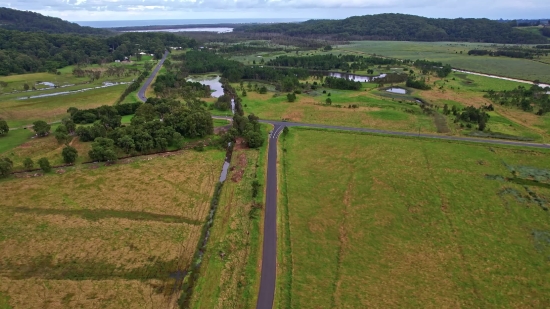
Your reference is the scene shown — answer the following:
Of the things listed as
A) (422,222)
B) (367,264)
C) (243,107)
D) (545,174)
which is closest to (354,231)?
(367,264)

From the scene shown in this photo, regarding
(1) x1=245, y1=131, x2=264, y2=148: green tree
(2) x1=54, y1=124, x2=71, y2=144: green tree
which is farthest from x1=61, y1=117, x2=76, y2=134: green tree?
(1) x1=245, y1=131, x2=264, y2=148: green tree

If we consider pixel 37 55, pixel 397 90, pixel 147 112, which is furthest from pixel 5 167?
pixel 37 55

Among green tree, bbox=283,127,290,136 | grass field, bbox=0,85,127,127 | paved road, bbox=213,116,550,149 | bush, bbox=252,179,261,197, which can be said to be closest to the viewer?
bush, bbox=252,179,261,197

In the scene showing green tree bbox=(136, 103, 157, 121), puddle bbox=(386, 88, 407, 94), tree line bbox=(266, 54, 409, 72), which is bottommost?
green tree bbox=(136, 103, 157, 121)

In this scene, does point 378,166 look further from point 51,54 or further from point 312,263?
point 51,54

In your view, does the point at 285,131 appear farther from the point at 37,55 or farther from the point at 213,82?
the point at 37,55

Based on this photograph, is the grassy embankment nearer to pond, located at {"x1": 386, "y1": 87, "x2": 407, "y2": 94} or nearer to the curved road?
the curved road

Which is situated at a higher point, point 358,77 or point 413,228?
point 358,77
